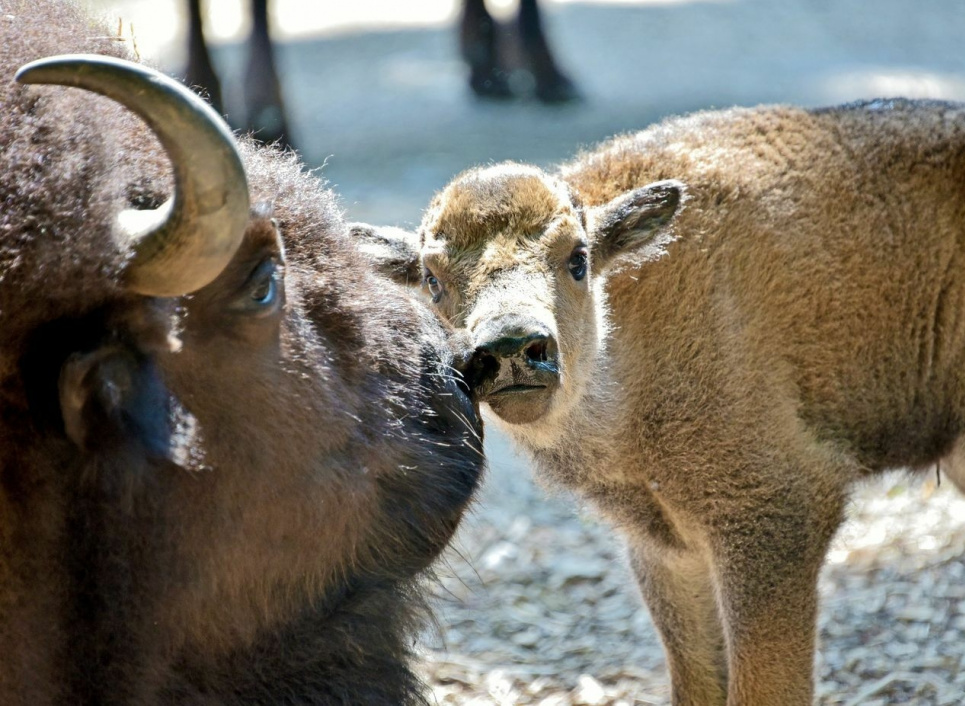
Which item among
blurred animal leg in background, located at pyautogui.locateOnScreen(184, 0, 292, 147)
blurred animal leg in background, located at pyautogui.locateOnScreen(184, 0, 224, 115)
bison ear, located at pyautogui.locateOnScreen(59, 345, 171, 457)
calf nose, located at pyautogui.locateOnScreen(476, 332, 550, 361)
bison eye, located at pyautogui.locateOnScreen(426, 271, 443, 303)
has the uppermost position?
bison ear, located at pyautogui.locateOnScreen(59, 345, 171, 457)

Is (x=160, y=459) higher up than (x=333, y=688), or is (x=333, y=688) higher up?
(x=160, y=459)

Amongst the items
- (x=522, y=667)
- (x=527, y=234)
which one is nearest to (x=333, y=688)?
(x=527, y=234)

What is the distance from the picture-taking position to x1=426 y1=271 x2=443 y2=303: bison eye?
3.62 meters

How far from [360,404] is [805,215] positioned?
2.20m

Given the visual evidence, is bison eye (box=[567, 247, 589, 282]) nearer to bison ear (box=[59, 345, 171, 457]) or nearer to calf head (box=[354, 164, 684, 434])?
calf head (box=[354, 164, 684, 434])

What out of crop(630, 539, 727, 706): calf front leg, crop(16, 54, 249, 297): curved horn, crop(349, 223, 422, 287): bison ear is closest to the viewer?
crop(16, 54, 249, 297): curved horn

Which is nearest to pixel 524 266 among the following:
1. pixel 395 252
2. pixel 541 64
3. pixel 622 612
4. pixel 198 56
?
pixel 395 252

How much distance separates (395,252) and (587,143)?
687 cm

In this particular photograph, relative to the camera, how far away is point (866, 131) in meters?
4.34

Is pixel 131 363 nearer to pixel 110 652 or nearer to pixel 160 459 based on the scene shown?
pixel 160 459

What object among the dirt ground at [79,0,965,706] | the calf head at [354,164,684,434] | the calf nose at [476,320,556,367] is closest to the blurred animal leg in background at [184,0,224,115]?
the dirt ground at [79,0,965,706]

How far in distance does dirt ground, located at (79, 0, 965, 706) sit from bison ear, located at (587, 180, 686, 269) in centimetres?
111

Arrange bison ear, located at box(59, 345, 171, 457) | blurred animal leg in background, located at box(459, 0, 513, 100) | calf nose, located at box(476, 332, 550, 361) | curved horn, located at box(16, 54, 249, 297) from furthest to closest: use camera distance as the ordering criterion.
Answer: blurred animal leg in background, located at box(459, 0, 513, 100) → calf nose, located at box(476, 332, 550, 361) → bison ear, located at box(59, 345, 171, 457) → curved horn, located at box(16, 54, 249, 297)

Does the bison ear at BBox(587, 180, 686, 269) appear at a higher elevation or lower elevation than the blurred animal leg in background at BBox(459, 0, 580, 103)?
higher
